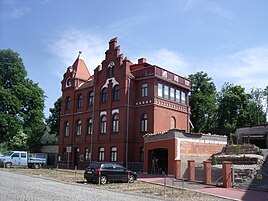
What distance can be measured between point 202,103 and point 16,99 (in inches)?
1159

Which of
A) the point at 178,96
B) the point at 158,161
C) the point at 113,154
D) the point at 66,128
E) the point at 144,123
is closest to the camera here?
A: the point at 158,161

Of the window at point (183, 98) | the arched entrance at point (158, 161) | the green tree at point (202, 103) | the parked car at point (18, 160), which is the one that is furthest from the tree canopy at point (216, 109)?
the parked car at point (18, 160)

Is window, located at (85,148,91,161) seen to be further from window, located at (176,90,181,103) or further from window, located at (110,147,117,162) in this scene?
window, located at (176,90,181,103)

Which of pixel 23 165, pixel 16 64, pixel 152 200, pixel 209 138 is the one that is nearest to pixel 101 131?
pixel 23 165

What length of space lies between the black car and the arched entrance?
8.33 m

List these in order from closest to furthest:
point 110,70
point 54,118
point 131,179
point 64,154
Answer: point 131,179, point 110,70, point 64,154, point 54,118

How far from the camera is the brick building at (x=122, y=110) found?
37.3 m

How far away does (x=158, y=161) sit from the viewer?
107 feet

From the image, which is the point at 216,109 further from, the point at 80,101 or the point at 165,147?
the point at 165,147

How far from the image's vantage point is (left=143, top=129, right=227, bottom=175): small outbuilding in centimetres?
2914

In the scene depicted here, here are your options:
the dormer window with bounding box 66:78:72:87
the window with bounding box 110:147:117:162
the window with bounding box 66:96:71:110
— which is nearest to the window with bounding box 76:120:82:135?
the window with bounding box 66:96:71:110

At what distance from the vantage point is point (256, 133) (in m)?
43.9

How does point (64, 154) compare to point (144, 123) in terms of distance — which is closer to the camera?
point (144, 123)

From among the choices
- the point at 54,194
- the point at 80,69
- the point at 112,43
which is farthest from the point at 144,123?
the point at 54,194
